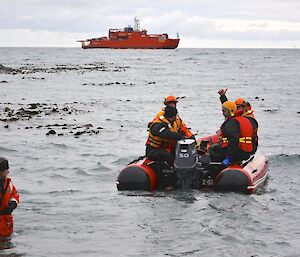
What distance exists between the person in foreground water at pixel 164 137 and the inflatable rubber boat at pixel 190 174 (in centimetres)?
19

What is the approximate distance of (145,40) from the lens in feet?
447

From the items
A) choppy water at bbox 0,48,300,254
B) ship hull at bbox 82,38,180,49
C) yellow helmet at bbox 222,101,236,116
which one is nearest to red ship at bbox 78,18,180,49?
ship hull at bbox 82,38,180,49

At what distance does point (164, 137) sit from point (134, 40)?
12564 centimetres

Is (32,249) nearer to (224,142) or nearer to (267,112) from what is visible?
(224,142)

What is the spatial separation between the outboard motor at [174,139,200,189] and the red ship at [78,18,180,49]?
124 meters

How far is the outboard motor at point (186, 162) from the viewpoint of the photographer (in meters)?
11.6

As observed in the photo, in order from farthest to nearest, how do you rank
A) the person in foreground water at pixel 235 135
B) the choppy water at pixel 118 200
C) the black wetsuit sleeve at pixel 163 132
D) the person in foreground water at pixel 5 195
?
the person in foreground water at pixel 235 135, the black wetsuit sleeve at pixel 163 132, the choppy water at pixel 118 200, the person in foreground water at pixel 5 195

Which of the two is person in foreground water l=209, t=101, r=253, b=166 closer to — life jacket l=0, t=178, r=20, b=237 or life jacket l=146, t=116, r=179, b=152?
life jacket l=146, t=116, r=179, b=152

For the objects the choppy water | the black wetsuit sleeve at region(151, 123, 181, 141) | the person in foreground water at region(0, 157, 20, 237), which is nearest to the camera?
the person in foreground water at region(0, 157, 20, 237)

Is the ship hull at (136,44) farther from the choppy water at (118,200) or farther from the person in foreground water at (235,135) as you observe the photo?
the person in foreground water at (235,135)

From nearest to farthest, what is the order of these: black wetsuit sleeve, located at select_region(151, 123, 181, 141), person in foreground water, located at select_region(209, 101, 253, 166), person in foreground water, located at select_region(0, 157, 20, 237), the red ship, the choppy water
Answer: person in foreground water, located at select_region(0, 157, 20, 237) → the choppy water → black wetsuit sleeve, located at select_region(151, 123, 181, 141) → person in foreground water, located at select_region(209, 101, 253, 166) → the red ship

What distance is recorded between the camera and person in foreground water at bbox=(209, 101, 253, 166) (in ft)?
40.0

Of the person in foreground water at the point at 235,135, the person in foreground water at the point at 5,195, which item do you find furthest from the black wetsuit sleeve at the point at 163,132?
the person in foreground water at the point at 5,195

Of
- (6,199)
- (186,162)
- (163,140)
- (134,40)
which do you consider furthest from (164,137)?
(134,40)
